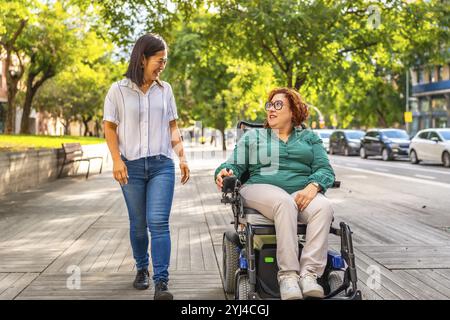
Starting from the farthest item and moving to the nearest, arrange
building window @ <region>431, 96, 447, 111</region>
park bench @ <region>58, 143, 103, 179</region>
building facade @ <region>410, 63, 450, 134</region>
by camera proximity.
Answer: building window @ <region>431, 96, 447, 111</region>
building facade @ <region>410, 63, 450, 134</region>
park bench @ <region>58, 143, 103, 179</region>

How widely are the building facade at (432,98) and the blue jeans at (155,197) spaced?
48.9 meters

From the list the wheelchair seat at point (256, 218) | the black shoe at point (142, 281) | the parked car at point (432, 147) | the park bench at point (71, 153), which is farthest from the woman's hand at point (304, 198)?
the parked car at point (432, 147)

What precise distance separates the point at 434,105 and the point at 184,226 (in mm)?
50753

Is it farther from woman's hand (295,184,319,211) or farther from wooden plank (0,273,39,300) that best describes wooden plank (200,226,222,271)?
woman's hand (295,184,319,211)

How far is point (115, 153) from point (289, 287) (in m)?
1.53

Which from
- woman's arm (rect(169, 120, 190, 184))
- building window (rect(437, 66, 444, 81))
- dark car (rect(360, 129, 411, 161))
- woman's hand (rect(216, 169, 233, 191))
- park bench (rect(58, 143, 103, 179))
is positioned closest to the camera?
woman's hand (rect(216, 169, 233, 191))

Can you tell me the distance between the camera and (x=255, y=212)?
4.21 meters

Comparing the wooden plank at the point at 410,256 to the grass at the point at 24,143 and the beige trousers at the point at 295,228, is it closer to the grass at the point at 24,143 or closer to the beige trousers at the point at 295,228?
the beige trousers at the point at 295,228

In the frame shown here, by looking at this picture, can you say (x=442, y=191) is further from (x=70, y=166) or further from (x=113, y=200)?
(x=70, y=166)

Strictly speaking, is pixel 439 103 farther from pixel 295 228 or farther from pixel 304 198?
pixel 295 228

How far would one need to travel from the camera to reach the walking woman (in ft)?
14.8

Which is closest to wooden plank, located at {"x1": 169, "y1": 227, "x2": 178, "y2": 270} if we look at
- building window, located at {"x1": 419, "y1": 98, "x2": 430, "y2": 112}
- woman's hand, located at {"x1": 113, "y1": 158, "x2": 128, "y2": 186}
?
woman's hand, located at {"x1": 113, "y1": 158, "x2": 128, "y2": 186}

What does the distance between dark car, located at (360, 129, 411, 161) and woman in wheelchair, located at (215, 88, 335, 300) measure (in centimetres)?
2542

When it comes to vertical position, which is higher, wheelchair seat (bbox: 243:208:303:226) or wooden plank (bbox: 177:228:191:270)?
wheelchair seat (bbox: 243:208:303:226)
